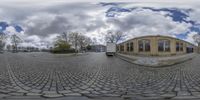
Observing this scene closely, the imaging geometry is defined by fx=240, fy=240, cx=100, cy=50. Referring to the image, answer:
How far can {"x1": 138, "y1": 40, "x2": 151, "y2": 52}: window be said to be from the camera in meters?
52.6

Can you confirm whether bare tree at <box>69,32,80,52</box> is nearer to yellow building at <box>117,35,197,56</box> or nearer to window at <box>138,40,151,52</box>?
yellow building at <box>117,35,197,56</box>

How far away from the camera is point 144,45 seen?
5369cm

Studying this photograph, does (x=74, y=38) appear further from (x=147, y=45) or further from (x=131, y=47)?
(x=147, y=45)

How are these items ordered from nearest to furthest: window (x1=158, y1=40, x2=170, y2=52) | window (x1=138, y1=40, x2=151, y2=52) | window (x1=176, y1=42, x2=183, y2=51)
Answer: window (x1=158, y1=40, x2=170, y2=52) < window (x1=138, y1=40, x2=151, y2=52) < window (x1=176, y1=42, x2=183, y2=51)

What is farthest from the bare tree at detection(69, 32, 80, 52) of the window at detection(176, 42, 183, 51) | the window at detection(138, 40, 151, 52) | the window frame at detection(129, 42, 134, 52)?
the window at detection(176, 42, 183, 51)

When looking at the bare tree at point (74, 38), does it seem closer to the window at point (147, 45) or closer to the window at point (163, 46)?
the window at point (147, 45)

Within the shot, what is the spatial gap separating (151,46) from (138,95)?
149 ft

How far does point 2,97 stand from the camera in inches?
278

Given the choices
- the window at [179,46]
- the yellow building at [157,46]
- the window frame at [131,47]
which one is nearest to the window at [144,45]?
the yellow building at [157,46]

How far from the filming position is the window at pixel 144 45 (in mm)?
52606

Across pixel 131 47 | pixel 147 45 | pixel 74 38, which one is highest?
pixel 74 38

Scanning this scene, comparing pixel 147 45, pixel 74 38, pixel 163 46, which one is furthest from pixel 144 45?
pixel 74 38

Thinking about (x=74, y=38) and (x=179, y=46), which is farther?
(x=74, y=38)

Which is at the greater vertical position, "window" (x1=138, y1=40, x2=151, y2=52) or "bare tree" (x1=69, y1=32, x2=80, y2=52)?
"bare tree" (x1=69, y1=32, x2=80, y2=52)
